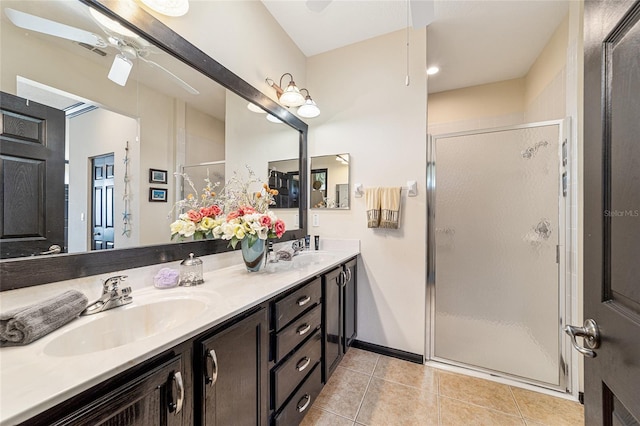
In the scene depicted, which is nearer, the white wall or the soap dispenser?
the soap dispenser

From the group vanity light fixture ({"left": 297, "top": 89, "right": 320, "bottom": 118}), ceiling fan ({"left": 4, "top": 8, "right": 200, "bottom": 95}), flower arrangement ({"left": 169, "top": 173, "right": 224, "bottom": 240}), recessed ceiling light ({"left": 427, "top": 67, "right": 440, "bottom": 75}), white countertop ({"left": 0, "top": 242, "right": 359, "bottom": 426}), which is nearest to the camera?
white countertop ({"left": 0, "top": 242, "right": 359, "bottom": 426})

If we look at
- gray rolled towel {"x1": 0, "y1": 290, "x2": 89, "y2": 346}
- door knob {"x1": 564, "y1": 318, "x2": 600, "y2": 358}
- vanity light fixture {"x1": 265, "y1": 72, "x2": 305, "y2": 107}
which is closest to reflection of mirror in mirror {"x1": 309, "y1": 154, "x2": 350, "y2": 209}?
vanity light fixture {"x1": 265, "y1": 72, "x2": 305, "y2": 107}

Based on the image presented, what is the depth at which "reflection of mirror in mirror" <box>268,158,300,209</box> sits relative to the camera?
7.07 ft

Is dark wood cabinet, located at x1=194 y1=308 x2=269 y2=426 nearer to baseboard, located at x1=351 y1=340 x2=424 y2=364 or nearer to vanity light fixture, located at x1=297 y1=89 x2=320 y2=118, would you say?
baseboard, located at x1=351 y1=340 x2=424 y2=364

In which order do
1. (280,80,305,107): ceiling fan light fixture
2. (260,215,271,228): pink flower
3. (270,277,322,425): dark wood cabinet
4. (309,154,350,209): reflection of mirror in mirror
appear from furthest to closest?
(309,154,350,209): reflection of mirror in mirror, (280,80,305,107): ceiling fan light fixture, (260,215,271,228): pink flower, (270,277,322,425): dark wood cabinet

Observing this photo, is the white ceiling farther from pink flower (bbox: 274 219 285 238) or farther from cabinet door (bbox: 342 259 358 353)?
cabinet door (bbox: 342 259 358 353)

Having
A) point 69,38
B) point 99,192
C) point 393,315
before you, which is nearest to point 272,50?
point 69,38

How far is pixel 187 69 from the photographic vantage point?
136 cm

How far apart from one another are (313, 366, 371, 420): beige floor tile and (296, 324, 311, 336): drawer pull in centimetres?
61

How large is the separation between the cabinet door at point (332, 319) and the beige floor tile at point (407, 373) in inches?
15.9

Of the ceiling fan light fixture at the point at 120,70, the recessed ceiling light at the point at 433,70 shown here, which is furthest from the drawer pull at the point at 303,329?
the recessed ceiling light at the point at 433,70

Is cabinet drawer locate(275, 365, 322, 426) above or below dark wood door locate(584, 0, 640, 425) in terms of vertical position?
below

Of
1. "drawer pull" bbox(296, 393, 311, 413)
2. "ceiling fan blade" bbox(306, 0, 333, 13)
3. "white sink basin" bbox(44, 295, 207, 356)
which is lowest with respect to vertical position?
"drawer pull" bbox(296, 393, 311, 413)

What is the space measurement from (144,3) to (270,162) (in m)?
1.19
